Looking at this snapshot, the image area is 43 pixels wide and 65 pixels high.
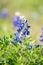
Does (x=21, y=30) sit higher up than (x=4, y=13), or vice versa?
(x=4, y=13)

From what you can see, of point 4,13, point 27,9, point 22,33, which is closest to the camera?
point 22,33

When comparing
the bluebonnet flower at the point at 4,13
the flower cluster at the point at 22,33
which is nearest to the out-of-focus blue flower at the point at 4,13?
the bluebonnet flower at the point at 4,13

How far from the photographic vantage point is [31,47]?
2.50 m

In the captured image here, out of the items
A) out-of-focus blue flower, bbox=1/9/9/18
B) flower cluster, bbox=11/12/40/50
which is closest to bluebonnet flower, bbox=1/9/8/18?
out-of-focus blue flower, bbox=1/9/9/18

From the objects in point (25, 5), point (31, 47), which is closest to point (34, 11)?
point (25, 5)

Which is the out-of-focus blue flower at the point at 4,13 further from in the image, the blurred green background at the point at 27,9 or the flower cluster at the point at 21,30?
the flower cluster at the point at 21,30

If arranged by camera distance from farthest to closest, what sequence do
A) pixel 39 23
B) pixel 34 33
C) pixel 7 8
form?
pixel 7 8
pixel 39 23
pixel 34 33

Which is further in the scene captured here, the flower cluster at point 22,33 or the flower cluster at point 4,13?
the flower cluster at point 4,13

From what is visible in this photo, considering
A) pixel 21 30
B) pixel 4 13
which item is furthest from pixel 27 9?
pixel 21 30

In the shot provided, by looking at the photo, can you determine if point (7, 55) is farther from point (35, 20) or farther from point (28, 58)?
point (35, 20)

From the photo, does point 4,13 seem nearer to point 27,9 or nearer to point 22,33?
point 27,9

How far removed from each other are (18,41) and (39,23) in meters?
2.47

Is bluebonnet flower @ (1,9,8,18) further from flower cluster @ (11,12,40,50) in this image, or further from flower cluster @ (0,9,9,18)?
flower cluster @ (11,12,40,50)

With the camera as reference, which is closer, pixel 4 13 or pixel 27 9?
pixel 4 13
